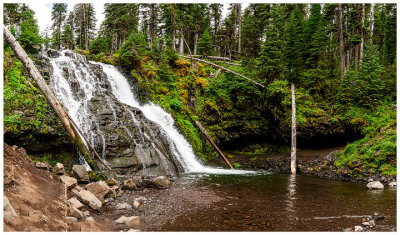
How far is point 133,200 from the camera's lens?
7.61 meters

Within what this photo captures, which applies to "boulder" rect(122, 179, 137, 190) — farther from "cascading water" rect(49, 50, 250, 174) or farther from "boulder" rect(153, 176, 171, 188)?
"cascading water" rect(49, 50, 250, 174)

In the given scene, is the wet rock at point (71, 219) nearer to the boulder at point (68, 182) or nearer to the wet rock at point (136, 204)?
the wet rock at point (136, 204)

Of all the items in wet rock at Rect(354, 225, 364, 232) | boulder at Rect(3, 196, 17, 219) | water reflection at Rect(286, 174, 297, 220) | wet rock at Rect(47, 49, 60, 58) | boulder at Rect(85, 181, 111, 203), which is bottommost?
water reflection at Rect(286, 174, 297, 220)

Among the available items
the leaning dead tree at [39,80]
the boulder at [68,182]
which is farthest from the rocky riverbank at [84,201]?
the leaning dead tree at [39,80]

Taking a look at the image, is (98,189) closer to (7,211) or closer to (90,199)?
(90,199)

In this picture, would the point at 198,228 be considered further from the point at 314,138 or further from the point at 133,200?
the point at 314,138

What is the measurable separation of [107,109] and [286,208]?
37.1ft

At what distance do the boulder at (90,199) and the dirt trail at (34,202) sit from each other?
0.47 metres

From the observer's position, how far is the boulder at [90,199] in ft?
21.2

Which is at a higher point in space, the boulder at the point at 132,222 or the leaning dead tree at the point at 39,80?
the leaning dead tree at the point at 39,80

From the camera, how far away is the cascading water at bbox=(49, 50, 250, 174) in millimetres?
12992

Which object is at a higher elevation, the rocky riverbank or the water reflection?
the rocky riverbank

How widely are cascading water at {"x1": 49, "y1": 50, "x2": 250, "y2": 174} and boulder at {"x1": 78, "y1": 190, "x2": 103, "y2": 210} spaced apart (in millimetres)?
5306

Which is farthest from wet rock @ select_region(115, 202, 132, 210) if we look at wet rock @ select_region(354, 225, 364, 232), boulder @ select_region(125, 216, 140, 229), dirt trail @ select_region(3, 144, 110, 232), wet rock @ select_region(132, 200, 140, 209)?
wet rock @ select_region(354, 225, 364, 232)
